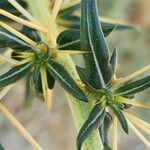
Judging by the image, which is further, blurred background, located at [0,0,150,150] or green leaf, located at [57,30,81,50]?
blurred background, located at [0,0,150,150]

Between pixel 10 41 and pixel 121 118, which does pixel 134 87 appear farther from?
pixel 10 41

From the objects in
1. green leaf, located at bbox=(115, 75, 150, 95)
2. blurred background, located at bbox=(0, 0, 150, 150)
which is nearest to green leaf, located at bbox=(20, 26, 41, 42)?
green leaf, located at bbox=(115, 75, 150, 95)

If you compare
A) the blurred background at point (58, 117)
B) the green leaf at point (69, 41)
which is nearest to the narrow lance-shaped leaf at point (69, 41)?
the green leaf at point (69, 41)

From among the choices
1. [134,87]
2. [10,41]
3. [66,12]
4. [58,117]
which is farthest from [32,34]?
[58,117]

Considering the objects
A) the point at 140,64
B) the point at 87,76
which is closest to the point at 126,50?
the point at 140,64

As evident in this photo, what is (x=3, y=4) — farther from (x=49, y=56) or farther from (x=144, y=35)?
(x=144, y=35)

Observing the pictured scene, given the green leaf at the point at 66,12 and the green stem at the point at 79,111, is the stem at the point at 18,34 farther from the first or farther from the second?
the green leaf at the point at 66,12

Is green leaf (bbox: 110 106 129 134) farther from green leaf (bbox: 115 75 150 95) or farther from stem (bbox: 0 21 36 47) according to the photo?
stem (bbox: 0 21 36 47)

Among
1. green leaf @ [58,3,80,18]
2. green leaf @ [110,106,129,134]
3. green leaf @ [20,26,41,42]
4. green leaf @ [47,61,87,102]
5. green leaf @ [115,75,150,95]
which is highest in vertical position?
green leaf @ [20,26,41,42]
